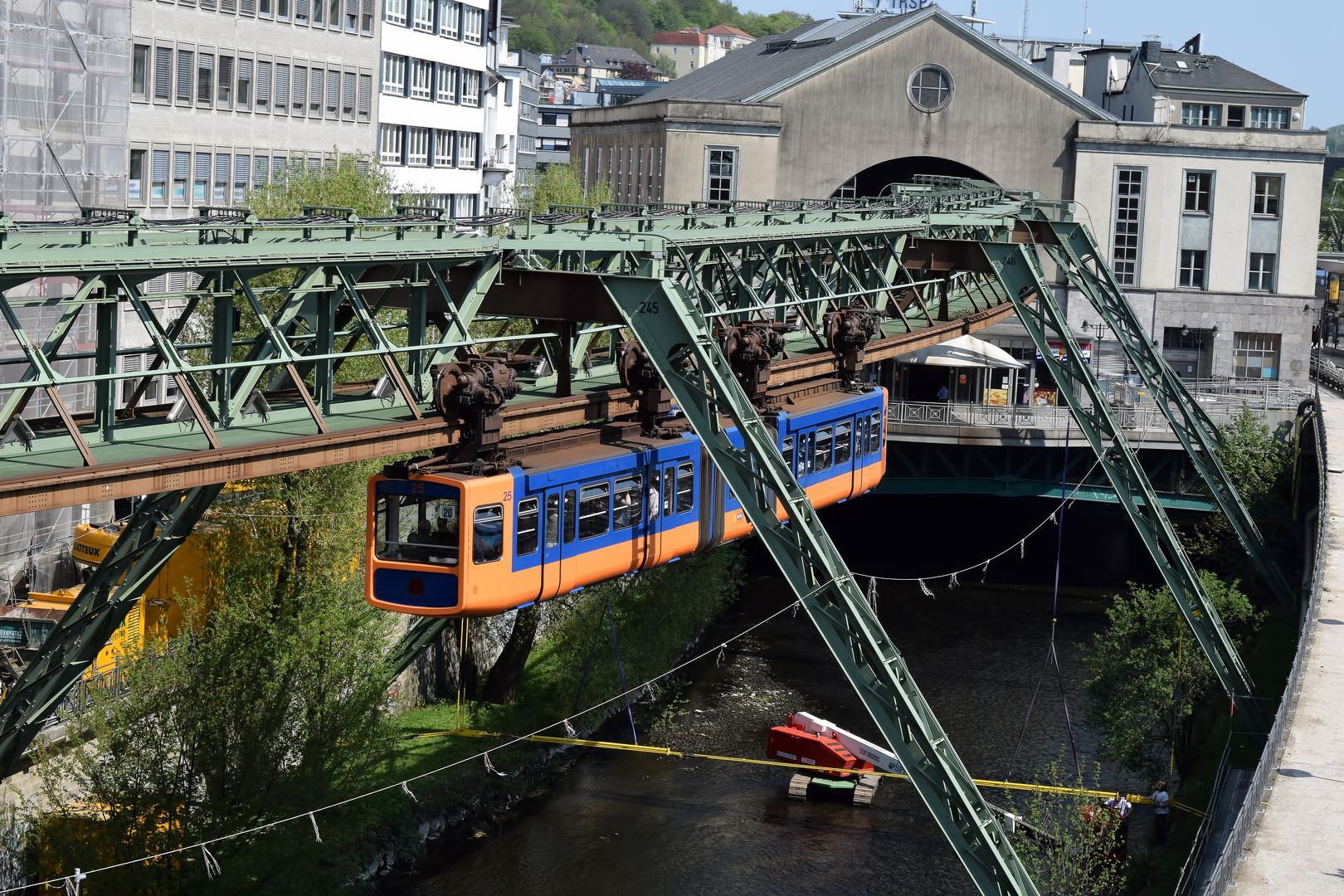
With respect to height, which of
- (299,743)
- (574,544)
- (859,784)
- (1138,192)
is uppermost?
(1138,192)

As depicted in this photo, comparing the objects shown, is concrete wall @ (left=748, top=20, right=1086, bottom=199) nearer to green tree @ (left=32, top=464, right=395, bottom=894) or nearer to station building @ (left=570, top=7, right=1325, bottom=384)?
station building @ (left=570, top=7, right=1325, bottom=384)

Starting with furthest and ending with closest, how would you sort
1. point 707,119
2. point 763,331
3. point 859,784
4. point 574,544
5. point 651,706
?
point 707,119, point 651,706, point 859,784, point 763,331, point 574,544

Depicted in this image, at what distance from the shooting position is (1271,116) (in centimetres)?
9131

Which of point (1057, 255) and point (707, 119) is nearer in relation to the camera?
point (1057, 255)

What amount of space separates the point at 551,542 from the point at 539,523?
1.75ft

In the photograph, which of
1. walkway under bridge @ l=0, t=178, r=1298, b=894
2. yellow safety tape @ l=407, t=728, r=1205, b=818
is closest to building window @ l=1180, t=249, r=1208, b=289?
yellow safety tape @ l=407, t=728, r=1205, b=818

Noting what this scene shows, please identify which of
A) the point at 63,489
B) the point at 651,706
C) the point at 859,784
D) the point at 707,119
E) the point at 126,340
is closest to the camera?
the point at 63,489

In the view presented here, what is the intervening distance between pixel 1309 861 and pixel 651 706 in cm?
3074

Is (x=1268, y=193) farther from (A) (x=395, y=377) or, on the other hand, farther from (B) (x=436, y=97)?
(A) (x=395, y=377)

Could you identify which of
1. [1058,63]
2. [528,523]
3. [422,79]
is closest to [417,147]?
[422,79]

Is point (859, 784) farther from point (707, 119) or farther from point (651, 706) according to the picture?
point (707, 119)

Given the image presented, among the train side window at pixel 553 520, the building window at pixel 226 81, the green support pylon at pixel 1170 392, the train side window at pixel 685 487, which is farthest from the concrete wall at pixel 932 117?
the train side window at pixel 553 520

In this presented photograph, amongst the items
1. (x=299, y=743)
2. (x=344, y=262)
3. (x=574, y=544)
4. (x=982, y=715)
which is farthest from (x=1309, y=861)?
(x=982, y=715)

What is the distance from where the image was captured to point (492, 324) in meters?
49.5
